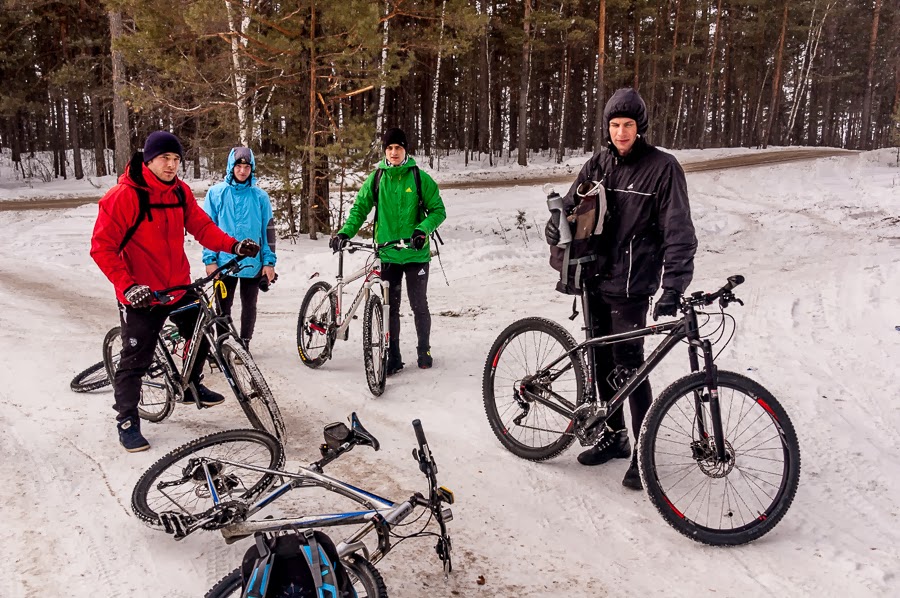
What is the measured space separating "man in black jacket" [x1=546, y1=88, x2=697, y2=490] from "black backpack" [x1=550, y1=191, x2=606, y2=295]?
0.05 meters

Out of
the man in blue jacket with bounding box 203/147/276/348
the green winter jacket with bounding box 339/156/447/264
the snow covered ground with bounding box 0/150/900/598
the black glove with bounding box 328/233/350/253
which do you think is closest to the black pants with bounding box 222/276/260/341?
the man in blue jacket with bounding box 203/147/276/348

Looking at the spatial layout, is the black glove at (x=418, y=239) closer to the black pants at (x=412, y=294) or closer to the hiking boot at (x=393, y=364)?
the black pants at (x=412, y=294)

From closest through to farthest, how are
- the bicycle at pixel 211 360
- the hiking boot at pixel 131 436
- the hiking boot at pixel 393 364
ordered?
the bicycle at pixel 211 360 → the hiking boot at pixel 131 436 → the hiking boot at pixel 393 364

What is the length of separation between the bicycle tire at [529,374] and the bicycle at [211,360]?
5.29ft

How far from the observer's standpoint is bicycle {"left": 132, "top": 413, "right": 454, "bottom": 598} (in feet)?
9.63

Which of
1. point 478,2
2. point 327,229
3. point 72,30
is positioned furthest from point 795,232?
point 72,30

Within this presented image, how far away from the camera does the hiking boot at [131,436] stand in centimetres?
456

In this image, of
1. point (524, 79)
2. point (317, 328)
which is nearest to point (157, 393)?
point (317, 328)

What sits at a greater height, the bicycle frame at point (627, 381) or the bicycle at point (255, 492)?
the bicycle frame at point (627, 381)

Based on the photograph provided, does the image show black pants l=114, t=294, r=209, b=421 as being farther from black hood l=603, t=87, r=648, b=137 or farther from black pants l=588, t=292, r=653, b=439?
black hood l=603, t=87, r=648, b=137

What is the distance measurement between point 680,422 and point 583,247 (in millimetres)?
1291

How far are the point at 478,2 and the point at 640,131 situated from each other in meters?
31.8

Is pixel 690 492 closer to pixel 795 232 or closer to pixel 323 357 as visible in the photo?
pixel 323 357

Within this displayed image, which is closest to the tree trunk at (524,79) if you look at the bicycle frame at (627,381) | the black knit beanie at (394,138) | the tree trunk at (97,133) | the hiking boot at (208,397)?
the tree trunk at (97,133)
